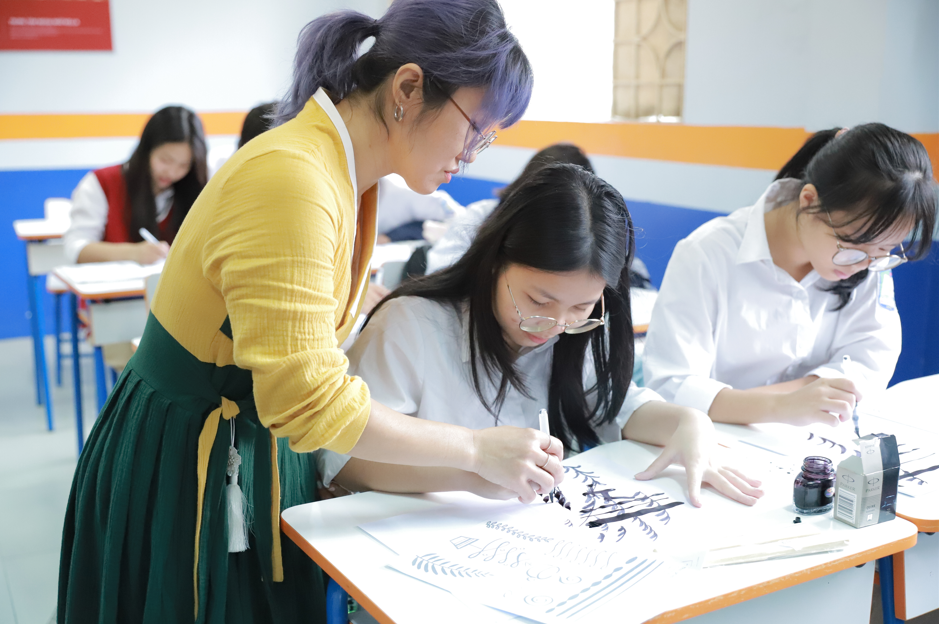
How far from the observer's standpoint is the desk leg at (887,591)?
1291mm

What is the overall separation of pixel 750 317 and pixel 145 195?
8.10 ft

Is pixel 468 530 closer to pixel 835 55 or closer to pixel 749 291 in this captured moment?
pixel 749 291

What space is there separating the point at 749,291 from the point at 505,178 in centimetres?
321

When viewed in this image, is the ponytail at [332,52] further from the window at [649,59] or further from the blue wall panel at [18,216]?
the blue wall panel at [18,216]

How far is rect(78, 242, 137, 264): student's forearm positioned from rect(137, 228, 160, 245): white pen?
62mm

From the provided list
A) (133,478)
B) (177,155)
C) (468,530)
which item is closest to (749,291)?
(468,530)

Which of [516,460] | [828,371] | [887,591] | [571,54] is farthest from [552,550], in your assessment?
[571,54]

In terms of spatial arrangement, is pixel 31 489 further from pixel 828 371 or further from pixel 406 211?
pixel 828 371

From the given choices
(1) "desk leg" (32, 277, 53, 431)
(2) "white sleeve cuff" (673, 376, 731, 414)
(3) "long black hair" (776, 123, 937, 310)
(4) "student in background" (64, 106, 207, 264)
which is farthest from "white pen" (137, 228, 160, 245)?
(3) "long black hair" (776, 123, 937, 310)

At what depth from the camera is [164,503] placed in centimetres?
113

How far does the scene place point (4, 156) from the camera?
15.6 ft

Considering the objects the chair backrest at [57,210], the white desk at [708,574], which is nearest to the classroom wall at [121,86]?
the chair backrest at [57,210]

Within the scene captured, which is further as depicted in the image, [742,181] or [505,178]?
[505,178]

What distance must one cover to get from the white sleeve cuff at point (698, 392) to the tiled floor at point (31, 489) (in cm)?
45
